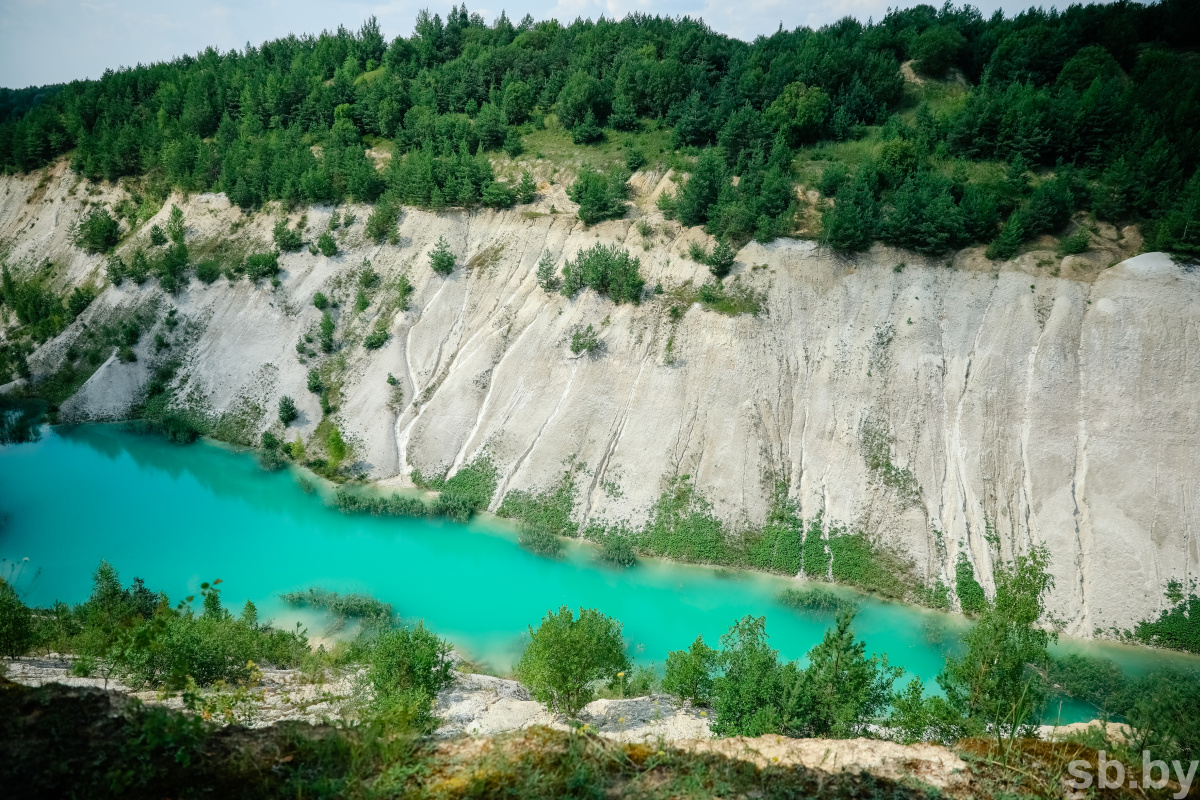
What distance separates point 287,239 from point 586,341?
24651 millimetres

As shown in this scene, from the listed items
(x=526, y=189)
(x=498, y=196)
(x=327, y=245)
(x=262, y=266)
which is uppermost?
(x=526, y=189)

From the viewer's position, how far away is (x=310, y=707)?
57.7ft

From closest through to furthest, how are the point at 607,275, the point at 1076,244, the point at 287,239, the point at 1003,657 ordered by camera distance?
the point at 1003,657, the point at 1076,244, the point at 607,275, the point at 287,239

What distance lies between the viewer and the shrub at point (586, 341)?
3756 centimetres

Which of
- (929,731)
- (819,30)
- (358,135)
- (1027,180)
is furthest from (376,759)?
→ (819,30)

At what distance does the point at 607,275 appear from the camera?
128 feet

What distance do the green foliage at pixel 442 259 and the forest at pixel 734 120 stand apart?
3.68m

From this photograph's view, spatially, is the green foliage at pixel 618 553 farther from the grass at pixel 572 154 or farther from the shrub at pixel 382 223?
the shrub at pixel 382 223

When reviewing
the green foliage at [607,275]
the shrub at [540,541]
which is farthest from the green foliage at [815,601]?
the green foliage at [607,275]

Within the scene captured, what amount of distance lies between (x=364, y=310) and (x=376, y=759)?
123ft

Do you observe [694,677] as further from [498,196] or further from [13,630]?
[498,196]

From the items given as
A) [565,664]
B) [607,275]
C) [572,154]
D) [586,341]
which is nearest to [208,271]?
[572,154]

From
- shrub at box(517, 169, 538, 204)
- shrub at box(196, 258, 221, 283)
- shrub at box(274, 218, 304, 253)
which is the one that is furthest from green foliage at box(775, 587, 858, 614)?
shrub at box(196, 258, 221, 283)

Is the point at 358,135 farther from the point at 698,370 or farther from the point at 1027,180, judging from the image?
the point at 1027,180
